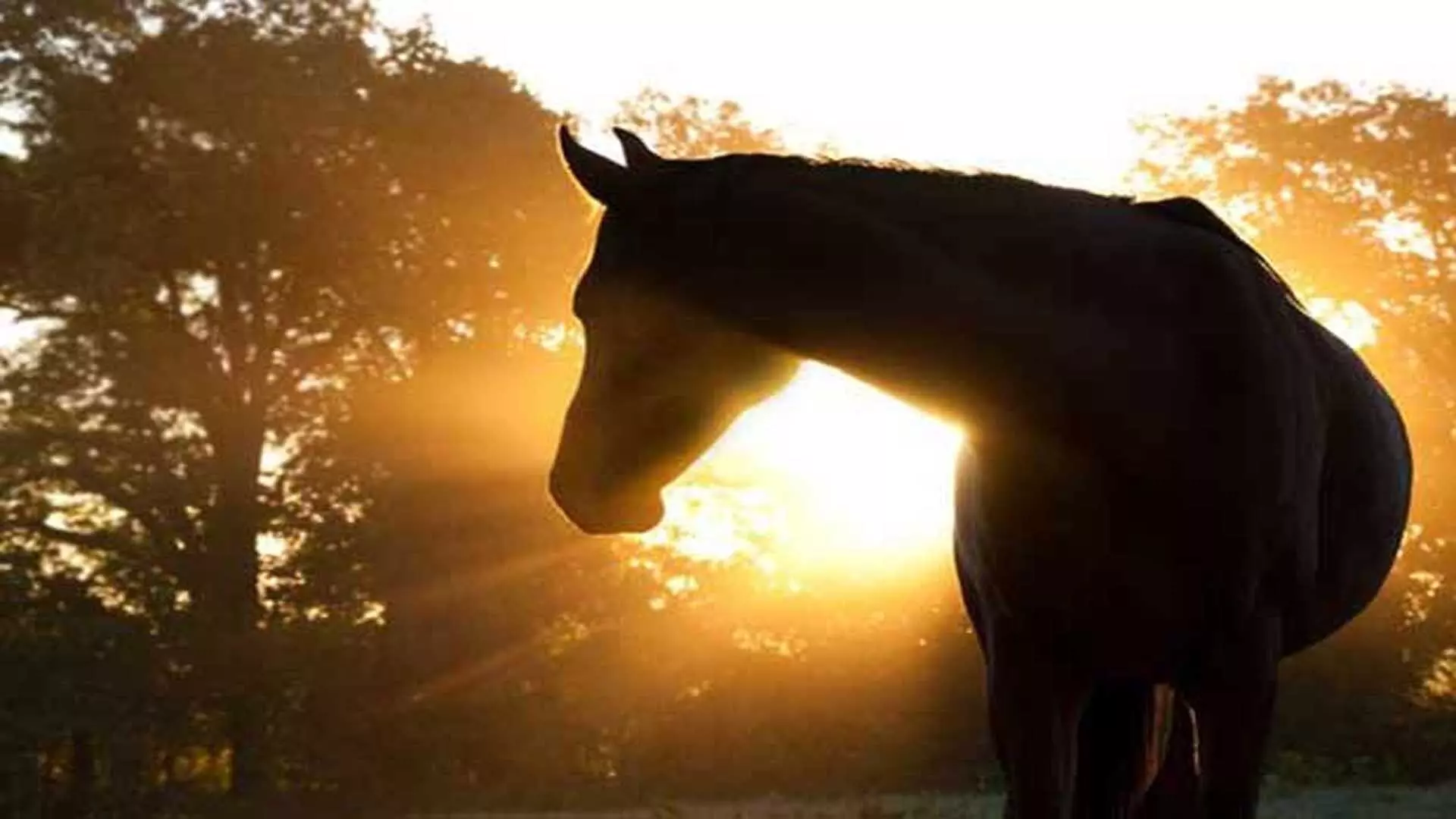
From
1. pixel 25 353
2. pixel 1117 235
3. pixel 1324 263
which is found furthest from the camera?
pixel 1324 263

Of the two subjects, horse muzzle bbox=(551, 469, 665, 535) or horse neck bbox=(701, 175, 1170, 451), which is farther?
horse muzzle bbox=(551, 469, 665, 535)

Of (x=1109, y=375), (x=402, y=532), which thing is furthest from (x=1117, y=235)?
(x=402, y=532)

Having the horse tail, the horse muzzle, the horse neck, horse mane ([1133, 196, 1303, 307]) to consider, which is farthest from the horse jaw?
the horse tail

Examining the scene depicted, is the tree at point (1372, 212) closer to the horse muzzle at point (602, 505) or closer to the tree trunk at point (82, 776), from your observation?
the tree trunk at point (82, 776)

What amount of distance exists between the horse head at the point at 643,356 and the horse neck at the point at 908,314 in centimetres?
9

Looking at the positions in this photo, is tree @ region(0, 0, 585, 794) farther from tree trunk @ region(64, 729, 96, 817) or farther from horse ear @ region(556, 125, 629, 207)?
horse ear @ region(556, 125, 629, 207)

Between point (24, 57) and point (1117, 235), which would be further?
point (24, 57)

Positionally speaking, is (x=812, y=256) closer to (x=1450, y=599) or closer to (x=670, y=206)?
(x=670, y=206)

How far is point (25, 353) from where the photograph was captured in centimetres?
2431

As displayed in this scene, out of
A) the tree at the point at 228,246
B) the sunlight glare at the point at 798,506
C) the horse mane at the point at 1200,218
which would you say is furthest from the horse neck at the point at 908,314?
the tree at the point at 228,246

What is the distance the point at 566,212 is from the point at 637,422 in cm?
2208

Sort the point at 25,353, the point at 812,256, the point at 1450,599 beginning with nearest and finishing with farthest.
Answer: the point at 812,256 → the point at 1450,599 → the point at 25,353

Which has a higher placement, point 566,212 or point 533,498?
point 566,212

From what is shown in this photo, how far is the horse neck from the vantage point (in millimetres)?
3734
